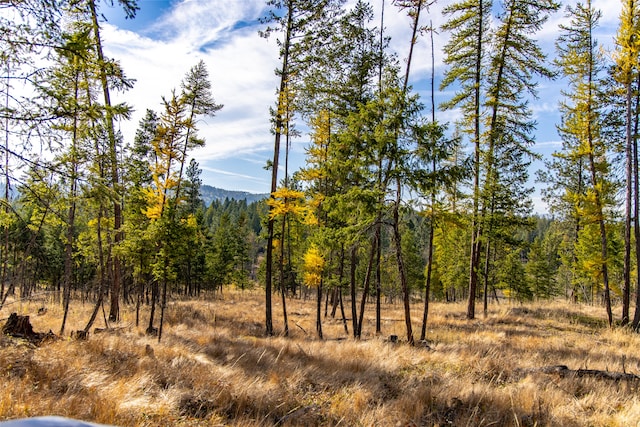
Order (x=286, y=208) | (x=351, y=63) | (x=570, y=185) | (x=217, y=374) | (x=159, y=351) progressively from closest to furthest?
(x=217, y=374) < (x=159, y=351) < (x=286, y=208) < (x=351, y=63) < (x=570, y=185)

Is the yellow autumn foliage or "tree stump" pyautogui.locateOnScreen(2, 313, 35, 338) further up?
the yellow autumn foliage

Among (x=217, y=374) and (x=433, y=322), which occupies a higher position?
(x=217, y=374)

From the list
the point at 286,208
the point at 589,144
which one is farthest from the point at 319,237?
the point at 589,144

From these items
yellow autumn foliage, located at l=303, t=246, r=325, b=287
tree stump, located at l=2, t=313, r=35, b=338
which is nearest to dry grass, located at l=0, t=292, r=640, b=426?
tree stump, located at l=2, t=313, r=35, b=338

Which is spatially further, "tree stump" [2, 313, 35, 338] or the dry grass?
"tree stump" [2, 313, 35, 338]

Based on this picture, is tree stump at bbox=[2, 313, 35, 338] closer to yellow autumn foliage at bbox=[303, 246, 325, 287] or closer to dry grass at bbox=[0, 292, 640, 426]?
dry grass at bbox=[0, 292, 640, 426]

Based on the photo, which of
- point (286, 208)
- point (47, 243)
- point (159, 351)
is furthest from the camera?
point (47, 243)

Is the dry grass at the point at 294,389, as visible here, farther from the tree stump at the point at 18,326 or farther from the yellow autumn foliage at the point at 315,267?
the yellow autumn foliage at the point at 315,267

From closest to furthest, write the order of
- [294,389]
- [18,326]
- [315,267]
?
[294,389] < [18,326] < [315,267]

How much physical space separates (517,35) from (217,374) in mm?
18914

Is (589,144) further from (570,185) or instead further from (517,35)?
(570,185)

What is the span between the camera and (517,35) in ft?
54.1

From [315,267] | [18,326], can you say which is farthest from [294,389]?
[315,267]

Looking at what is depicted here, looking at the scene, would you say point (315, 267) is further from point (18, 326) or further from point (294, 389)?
point (294, 389)
